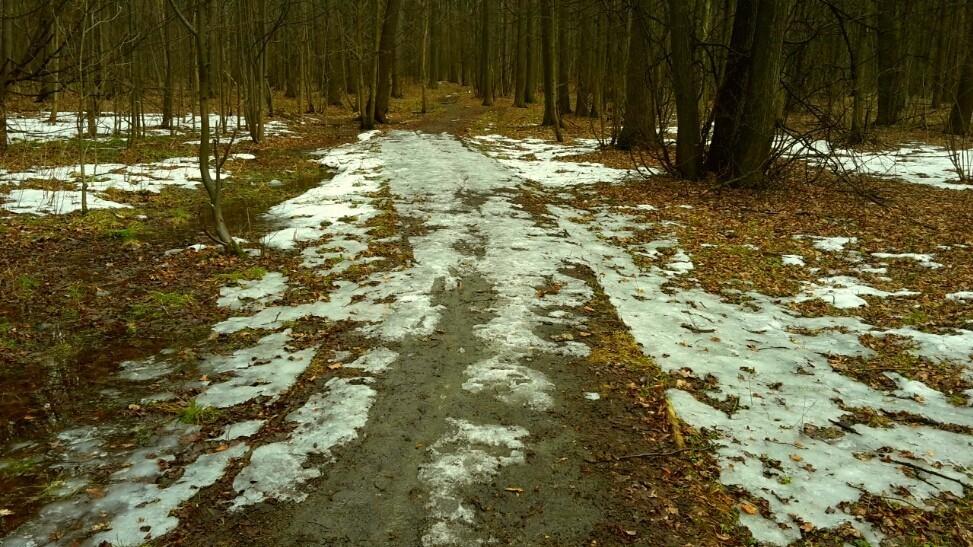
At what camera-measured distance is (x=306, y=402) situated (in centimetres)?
497

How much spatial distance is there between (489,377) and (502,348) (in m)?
0.59

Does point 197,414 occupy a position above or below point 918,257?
below

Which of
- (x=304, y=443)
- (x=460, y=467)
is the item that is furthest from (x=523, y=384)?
(x=304, y=443)

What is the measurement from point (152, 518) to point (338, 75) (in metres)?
32.7

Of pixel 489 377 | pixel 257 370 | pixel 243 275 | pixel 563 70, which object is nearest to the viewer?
pixel 489 377

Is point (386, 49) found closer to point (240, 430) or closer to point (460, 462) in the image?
point (240, 430)

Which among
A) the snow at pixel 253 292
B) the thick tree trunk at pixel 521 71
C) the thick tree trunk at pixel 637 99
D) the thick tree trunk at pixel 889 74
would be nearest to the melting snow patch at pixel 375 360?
the snow at pixel 253 292

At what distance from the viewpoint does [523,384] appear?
5230mm

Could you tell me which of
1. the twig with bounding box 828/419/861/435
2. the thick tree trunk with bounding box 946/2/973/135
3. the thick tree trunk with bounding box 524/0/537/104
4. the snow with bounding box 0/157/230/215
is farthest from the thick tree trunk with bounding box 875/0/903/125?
the snow with bounding box 0/157/230/215

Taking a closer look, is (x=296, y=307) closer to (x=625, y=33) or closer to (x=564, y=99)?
(x=625, y=33)

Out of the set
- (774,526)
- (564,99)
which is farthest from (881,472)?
(564,99)

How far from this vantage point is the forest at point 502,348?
148 inches

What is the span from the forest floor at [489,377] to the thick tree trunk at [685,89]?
8.12 feet

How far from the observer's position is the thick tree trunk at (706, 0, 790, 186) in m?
11.4
